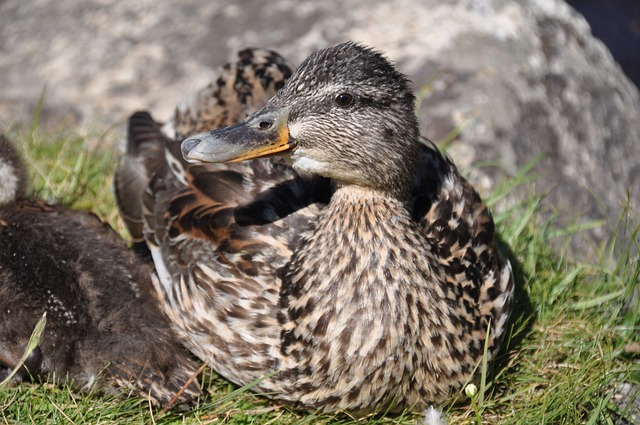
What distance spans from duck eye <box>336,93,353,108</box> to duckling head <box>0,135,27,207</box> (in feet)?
5.84

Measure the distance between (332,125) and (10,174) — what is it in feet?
5.82

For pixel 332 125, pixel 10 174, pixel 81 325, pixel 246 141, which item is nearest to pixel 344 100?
pixel 332 125

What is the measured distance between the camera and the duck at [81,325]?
12.7 feet

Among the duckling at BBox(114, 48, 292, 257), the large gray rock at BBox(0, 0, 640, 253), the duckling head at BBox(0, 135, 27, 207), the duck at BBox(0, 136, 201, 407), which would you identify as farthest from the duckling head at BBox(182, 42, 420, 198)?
the large gray rock at BBox(0, 0, 640, 253)

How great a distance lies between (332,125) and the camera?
353 cm

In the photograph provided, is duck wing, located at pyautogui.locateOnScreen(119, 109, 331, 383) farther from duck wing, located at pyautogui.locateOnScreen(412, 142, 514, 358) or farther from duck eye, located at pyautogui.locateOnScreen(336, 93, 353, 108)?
duck eye, located at pyautogui.locateOnScreen(336, 93, 353, 108)

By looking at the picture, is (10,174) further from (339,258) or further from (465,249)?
(465,249)

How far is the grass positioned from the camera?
3854mm

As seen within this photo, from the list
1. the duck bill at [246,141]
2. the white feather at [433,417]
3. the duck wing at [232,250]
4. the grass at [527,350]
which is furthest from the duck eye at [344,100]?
the white feather at [433,417]

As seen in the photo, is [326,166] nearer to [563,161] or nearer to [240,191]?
[240,191]

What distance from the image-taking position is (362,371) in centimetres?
363

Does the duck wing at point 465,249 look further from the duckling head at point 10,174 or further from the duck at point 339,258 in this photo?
the duckling head at point 10,174

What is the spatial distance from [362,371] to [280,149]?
35.8 inches

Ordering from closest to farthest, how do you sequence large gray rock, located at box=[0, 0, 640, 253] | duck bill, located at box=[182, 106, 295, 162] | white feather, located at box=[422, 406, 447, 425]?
duck bill, located at box=[182, 106, 295, 162]
white feather, located at box=[422, 406, 447, 425]
large gray rock, located at box=[0, 0, 640, 253]
